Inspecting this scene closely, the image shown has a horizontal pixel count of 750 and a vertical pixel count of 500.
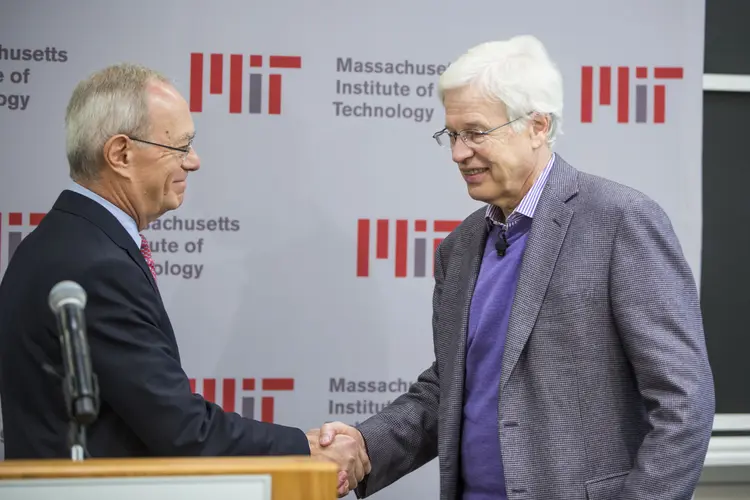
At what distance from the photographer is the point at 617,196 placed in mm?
2207

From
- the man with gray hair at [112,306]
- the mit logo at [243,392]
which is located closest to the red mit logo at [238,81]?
the man with gray hair at [112,306]

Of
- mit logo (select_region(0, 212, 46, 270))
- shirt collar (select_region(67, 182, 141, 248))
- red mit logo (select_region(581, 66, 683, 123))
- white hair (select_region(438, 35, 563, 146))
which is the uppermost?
red mit logo (select_region(581, 66, 683, 123))

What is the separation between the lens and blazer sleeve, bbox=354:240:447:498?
275 centimetres

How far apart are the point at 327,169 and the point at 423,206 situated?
36cm

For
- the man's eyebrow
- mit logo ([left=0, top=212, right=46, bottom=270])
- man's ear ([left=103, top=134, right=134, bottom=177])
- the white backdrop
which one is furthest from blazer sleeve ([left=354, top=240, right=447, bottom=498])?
mit logo ([left=0, top=212, right=46, bottom=270])

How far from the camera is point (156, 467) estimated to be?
58.5 inches

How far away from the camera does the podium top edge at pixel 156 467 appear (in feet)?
4.72

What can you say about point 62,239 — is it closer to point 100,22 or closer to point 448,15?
point 100,22

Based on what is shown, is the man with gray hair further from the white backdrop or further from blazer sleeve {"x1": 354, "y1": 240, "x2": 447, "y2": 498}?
the white backdrop

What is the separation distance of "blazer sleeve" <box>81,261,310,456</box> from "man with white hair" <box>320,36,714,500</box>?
0.64 metres

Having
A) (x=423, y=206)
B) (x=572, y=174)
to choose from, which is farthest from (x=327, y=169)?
(x=572, y=174)

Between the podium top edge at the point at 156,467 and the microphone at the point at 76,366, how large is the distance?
71 mm

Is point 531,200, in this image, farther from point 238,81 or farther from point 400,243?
point 238,81

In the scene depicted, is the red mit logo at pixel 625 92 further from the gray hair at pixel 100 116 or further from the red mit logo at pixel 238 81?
the gray hair at pixel 100 116
